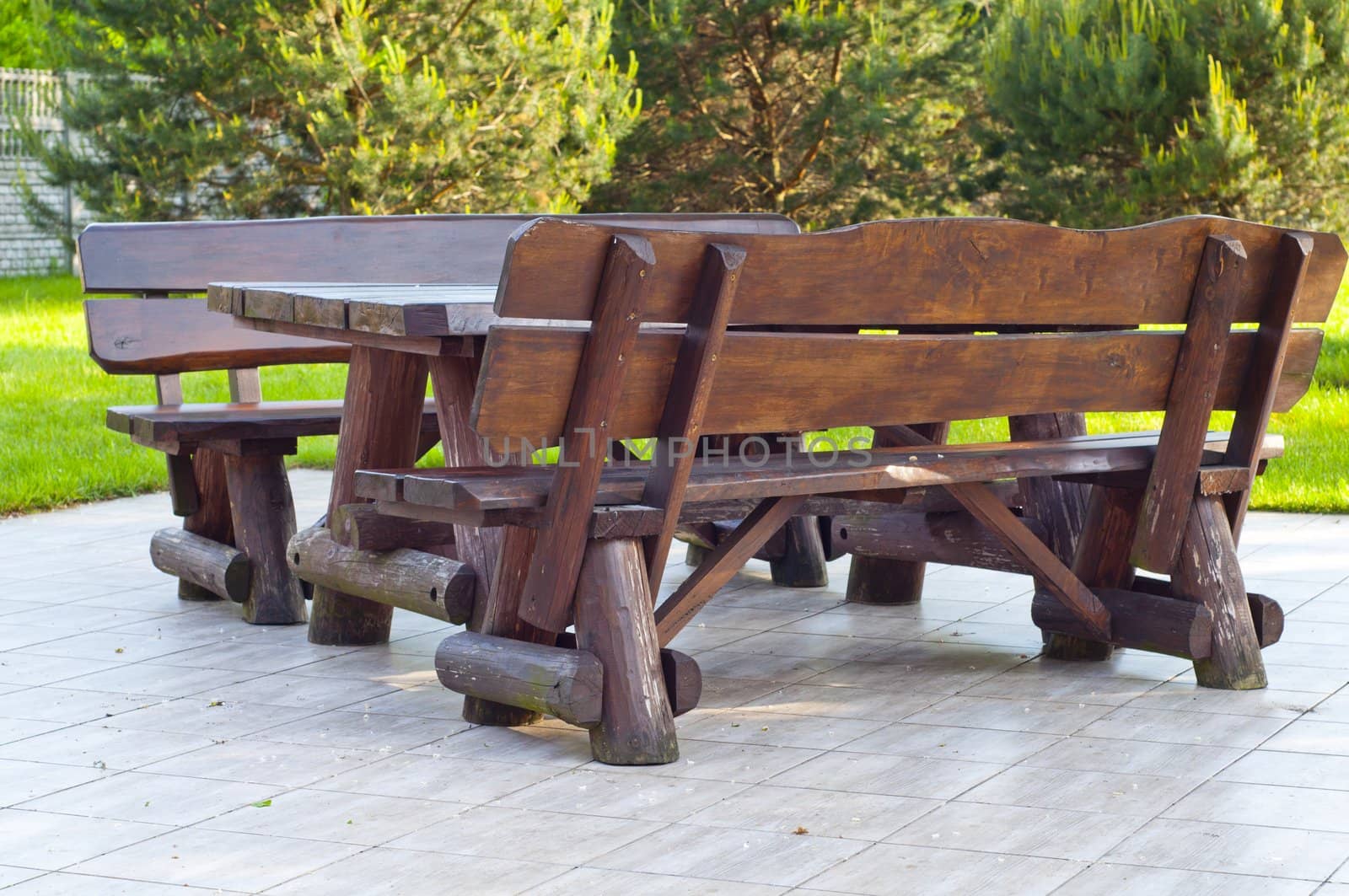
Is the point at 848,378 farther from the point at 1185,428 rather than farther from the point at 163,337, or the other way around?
the point at 163,337

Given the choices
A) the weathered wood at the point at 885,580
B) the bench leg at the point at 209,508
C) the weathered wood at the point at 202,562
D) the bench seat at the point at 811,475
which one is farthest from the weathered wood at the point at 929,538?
the bench leg at the point at 209,508

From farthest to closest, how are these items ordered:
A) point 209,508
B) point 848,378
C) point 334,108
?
point 334,108
point 209,508
point 848,378

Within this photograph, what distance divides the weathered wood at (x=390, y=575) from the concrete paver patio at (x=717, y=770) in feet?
0.79

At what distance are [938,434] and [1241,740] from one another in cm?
163

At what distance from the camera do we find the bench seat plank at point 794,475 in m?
3.46

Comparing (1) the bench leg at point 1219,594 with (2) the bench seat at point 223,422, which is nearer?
(1) the bench leg at point 1219,594

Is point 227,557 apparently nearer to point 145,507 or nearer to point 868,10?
point 145,507

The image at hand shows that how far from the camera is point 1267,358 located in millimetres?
4262

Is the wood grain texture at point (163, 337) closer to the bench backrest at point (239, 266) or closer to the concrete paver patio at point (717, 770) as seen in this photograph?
the bench backrest at point (239, 266)

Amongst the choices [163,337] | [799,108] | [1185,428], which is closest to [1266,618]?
[1185,428]

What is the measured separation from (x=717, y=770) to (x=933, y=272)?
121 cm

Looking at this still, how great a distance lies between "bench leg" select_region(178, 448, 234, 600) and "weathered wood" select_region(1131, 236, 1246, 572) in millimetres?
2943

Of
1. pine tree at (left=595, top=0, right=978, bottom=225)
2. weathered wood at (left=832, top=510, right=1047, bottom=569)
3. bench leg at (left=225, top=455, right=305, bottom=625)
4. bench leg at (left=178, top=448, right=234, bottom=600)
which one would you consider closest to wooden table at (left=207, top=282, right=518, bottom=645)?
bench leg at (left=225, top=455, right=305, bottom=625)

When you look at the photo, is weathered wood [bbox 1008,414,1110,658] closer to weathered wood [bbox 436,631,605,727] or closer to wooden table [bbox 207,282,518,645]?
wooden table [bbox 207,282,518,645]
